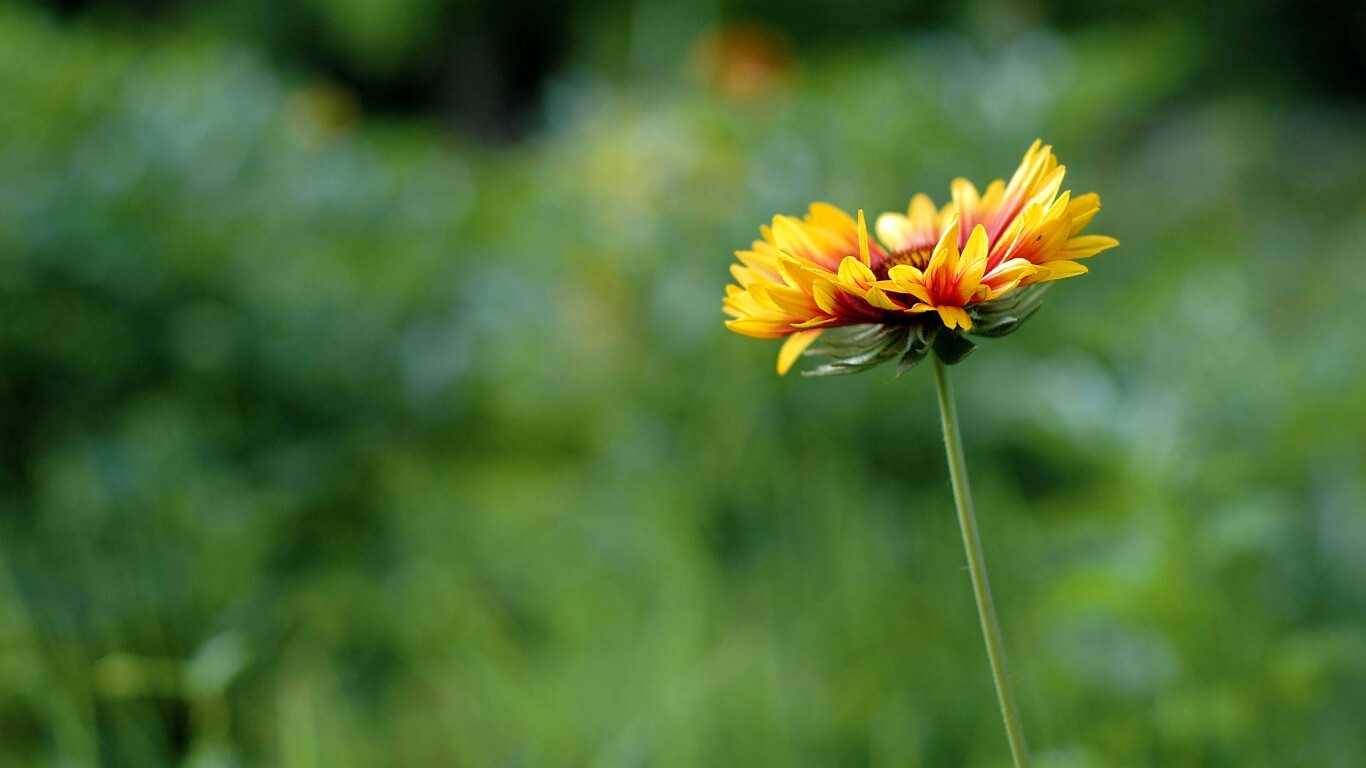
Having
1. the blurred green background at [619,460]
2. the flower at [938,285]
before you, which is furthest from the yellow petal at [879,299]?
the blurred green background at [619,460]

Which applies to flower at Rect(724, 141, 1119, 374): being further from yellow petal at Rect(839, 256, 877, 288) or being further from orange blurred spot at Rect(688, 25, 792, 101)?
orange blurred spot at Rect(688, 25, 792, 101)

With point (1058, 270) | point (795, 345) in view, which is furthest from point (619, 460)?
point (1058, 270)

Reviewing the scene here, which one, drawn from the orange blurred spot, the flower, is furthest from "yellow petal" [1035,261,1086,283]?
the orange blurred spot

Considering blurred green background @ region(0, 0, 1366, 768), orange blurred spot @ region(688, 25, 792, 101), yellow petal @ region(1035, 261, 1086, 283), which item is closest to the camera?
yellow petal @ region(1035, 261, 1086, 283)

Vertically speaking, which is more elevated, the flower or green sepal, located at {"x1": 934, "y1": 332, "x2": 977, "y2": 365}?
the flower

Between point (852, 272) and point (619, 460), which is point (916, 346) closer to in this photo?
point (852, 272)

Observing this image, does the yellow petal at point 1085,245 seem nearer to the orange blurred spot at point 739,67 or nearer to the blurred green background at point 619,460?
the blurred green background at point 619,460

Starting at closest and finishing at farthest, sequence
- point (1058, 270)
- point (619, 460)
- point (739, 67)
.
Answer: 1. point (1058, 270)
2. point (619, 460)
3. point (739, 67)
